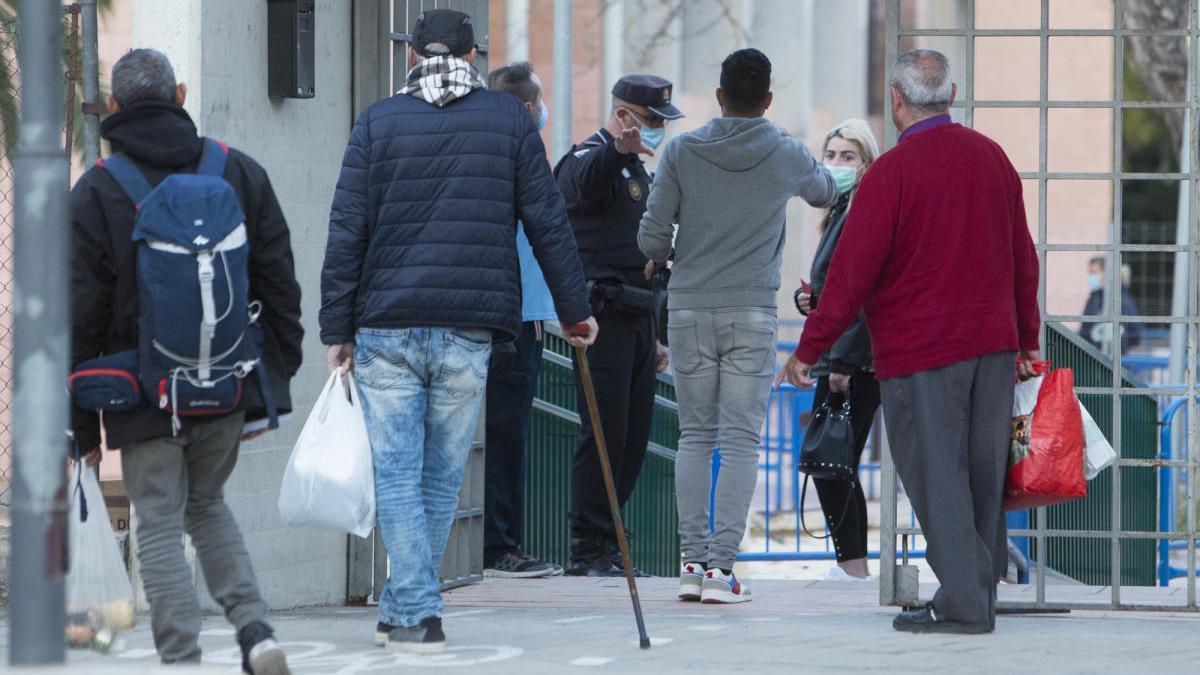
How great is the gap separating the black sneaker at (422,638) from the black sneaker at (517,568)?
8.09 ft

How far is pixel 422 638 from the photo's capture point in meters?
6.23

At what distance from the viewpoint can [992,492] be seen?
6609 millimetres

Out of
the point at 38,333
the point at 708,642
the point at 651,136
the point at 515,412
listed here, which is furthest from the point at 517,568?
the point at 38,333

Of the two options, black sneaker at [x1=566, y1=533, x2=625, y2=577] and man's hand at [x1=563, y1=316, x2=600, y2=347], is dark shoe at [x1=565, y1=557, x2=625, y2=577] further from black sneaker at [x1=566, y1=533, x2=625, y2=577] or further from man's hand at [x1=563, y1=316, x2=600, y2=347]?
man's hand at [x1=563, y1=316, x2=600, y2=347]

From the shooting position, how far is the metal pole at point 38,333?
158 inches

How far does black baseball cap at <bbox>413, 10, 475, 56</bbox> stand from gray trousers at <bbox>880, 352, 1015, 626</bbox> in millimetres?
1755

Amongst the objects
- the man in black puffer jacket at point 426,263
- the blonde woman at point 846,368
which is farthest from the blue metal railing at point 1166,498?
the man in black puffer jacket at point 426,263

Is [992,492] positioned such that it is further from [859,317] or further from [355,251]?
[355,251]

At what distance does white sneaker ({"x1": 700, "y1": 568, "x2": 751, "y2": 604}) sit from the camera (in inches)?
303

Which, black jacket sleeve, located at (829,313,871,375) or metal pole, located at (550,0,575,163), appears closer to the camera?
black jacket sleeve, located at (829,313,871,375)

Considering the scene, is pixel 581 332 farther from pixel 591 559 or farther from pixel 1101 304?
pixel 1101 304

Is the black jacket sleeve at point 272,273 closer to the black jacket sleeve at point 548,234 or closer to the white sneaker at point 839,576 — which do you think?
the black jacket sleeve at point 548,234

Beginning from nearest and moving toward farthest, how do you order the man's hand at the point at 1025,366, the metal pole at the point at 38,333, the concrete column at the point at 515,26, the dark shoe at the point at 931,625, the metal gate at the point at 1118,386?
the metal pole at the point at 38,333 → the dark shoe at the point at 931,625 → the man's hand at the point at 1025,366 → the metal gate at the point at 1118,386 → the concrete column at the point at 515,26

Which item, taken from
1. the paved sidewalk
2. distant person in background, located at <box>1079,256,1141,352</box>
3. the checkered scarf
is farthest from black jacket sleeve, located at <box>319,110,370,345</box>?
distant person in background, located at <box>1079,256,1141,352</box>
